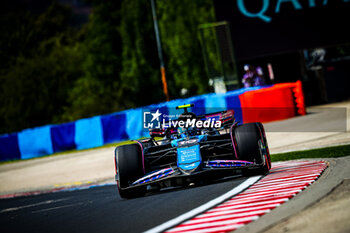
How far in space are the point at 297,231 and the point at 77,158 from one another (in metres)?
16.7

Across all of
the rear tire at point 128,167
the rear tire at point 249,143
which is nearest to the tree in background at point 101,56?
the rear tire at point 128,167

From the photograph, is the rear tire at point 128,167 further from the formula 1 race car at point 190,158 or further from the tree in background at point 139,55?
the tree in background at point 139,55

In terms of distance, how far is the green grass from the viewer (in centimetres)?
1049

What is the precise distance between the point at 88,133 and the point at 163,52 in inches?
896

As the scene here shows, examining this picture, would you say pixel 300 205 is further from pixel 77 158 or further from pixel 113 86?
pixel 113 86

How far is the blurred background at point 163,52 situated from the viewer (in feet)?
80.3

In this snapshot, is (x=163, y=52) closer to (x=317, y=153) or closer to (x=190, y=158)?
(x=317, y=153)

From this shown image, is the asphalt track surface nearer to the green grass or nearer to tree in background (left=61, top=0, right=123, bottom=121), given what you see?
the green grass

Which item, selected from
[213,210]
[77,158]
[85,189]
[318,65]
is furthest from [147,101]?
[213,210]

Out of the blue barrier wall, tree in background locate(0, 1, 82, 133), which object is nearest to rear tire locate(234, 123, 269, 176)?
the blue barrier wall

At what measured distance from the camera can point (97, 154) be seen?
68.4 ft

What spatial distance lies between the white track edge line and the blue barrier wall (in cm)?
1201

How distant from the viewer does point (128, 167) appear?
9031 mm

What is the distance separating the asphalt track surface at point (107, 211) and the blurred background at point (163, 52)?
1470cm
